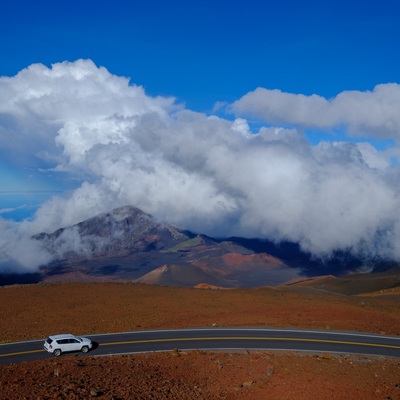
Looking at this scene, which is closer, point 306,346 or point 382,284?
point 306,346

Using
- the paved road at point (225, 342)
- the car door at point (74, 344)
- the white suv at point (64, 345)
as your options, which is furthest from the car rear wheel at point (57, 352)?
the car door at point (74, 344)

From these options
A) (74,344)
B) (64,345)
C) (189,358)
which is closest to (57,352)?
(64,345)

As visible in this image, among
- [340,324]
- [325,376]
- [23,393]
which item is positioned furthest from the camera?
[340,324]

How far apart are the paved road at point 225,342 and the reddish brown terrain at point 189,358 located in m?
2.56

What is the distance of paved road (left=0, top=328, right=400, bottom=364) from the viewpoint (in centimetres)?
3966

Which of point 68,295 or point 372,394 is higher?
point 68,295

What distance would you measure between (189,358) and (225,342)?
7.35 meters

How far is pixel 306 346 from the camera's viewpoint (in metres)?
42.1

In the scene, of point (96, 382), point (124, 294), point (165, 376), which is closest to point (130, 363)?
point (165, 376)

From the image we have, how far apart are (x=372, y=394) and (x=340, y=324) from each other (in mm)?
24022

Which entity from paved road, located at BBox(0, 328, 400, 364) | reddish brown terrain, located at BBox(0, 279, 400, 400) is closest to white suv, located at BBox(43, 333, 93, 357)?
paved road, located at BBox(0, 328, 400, 364)

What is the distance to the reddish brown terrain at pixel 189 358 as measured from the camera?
2767 cm

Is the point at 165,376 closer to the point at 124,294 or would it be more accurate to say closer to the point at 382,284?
the point at 124,294

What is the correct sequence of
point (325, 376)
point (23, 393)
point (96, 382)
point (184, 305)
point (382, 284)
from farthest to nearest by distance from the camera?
1. point (382, 284)
2. point (184, 305)
3. point (325, 376)
4. point (96, 382)
5. point (23, 393)
